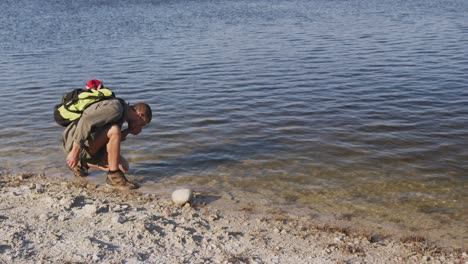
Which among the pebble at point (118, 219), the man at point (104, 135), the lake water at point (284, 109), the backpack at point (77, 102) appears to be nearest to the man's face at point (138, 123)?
the man at point (104, 135)

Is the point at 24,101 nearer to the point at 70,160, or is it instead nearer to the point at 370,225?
the point at 70,160

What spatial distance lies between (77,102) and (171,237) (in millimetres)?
2706

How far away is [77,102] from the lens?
7.32 m

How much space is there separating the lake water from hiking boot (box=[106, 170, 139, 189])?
0.82 ft

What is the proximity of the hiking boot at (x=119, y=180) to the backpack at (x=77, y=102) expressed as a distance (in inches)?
38.6

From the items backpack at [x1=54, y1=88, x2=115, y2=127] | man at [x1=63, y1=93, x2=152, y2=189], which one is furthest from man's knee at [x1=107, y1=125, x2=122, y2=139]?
backpack at [x1=54, y1=88, x2=115, y2=127]

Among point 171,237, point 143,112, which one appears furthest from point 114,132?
point 171,237

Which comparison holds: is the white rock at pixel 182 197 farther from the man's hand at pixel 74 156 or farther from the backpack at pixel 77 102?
the backpack at pixel 77 102

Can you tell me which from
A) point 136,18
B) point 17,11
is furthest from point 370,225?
point 17,11

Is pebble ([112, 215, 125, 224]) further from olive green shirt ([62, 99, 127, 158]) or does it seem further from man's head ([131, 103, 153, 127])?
man's head ([131, 103, 153, 127])

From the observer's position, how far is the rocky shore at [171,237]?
525 centimetres

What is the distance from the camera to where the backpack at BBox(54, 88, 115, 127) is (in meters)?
7.24

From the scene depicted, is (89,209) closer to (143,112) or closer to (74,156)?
(74,156)

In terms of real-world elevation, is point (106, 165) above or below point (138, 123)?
below
